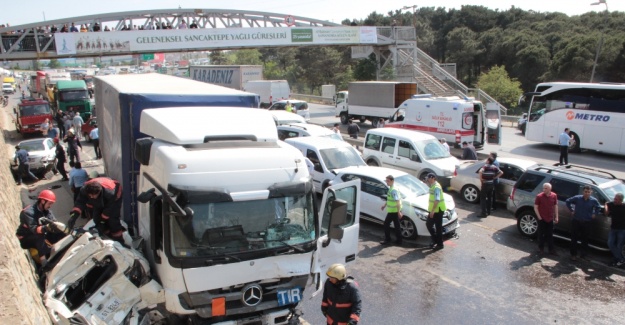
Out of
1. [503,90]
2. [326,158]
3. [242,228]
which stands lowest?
[326,158]

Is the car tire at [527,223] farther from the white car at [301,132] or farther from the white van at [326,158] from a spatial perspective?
the white car at [301,132]

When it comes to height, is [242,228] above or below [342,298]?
above

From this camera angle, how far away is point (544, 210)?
10.1m

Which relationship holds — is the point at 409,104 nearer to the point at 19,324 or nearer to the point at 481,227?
the point at 481,227

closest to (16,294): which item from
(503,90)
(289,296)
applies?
(289,296)

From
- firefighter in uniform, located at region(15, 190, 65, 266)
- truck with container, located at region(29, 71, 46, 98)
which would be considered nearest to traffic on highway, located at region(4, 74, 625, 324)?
firefighter in uniform, located at region(15, 190, 65, 266)

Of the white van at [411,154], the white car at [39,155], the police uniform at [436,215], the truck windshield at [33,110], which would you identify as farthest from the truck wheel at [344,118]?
the police uniform at [436,215]

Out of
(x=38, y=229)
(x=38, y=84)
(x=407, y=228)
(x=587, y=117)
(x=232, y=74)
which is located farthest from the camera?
(x=38, y=84)

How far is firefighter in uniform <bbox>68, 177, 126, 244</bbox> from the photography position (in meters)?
6.61

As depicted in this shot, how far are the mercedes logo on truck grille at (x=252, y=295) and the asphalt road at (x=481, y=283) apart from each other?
2.34 m

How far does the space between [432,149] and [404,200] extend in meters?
4.81

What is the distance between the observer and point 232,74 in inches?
1532

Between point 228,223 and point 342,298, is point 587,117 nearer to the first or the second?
point 342,298

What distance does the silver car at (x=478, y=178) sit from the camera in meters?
13.5
